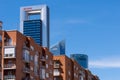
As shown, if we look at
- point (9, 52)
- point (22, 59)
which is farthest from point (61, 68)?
point (9, 52)

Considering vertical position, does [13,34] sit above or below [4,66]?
above

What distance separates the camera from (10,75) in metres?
120

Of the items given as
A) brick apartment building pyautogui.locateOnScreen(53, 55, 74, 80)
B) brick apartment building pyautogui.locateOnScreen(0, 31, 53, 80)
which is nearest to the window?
brick apartment building pyautogui.locateOnScreen(0, 31, 53, 80)

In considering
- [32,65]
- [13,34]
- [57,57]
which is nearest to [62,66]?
[57,57]

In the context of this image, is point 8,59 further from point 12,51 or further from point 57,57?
point 57,57

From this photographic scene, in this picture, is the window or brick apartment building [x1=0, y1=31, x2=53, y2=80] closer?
brick apartment building [x1=0, y1=31, x2=53, y2=80]

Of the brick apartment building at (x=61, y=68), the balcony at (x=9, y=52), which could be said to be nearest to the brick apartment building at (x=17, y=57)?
the balcony at (x=9, y=52)

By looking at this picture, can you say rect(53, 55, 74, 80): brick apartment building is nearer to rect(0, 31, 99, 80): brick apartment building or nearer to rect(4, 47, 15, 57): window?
rect(0, 31, 99, 80): brick apartment building

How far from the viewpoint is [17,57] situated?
121m

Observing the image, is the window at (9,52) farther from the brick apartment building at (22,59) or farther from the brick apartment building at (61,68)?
the brick apartment building at (61,68)

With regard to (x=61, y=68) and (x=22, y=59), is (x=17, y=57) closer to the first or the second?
(x=22, y=59)

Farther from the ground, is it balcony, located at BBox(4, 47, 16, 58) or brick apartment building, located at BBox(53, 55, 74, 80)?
balcony, located at BBox(4, 47, 16, 58)

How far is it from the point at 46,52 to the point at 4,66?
1206 inches

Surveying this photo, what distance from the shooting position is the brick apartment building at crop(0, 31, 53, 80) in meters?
120
